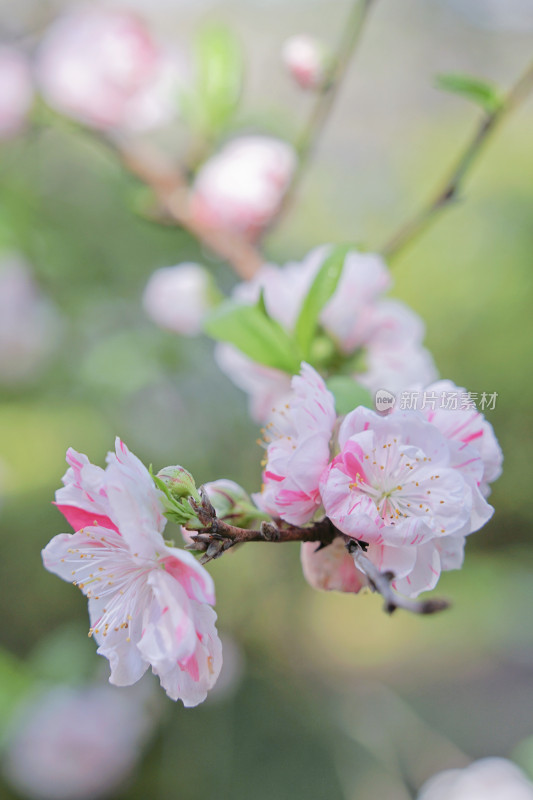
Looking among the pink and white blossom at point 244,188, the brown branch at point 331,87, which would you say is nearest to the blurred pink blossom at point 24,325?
the pink and white blossom at point 244,188

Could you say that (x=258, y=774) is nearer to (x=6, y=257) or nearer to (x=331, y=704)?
(x=331, y=704)

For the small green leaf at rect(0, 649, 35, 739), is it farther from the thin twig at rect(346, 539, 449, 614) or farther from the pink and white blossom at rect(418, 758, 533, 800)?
the thin twig at rect(346, 539, 449, 614)

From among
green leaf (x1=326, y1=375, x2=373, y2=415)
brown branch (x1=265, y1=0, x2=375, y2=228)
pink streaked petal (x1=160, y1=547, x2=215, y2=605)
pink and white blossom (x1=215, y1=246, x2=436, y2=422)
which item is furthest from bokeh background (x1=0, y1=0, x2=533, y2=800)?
pink streaked petal (x1=160, y1=547, x2=215, y2=605)

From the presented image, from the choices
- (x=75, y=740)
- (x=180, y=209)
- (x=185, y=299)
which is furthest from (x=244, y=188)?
(x=75, y=740)

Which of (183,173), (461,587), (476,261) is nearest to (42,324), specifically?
(183,173)

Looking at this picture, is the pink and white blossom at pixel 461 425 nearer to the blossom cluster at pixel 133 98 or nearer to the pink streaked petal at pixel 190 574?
the pink streaked petal at pixel 190 574
